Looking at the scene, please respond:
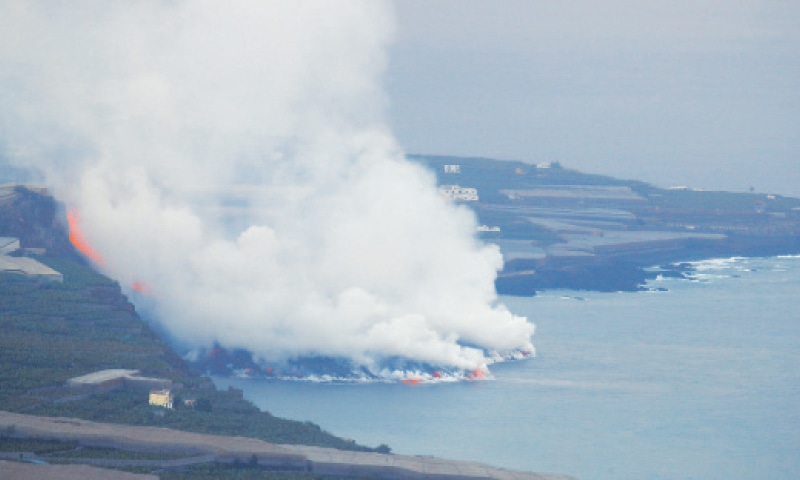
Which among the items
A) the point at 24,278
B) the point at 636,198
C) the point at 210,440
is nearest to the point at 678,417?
the point at 210,440

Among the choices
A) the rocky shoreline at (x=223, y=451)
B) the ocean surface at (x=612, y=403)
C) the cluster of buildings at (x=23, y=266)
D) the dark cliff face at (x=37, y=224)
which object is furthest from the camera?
the dark cliff face at (x=37, y=224)

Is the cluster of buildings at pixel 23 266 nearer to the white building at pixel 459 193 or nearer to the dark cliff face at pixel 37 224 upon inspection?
the dark cliff face at pixel 37 224

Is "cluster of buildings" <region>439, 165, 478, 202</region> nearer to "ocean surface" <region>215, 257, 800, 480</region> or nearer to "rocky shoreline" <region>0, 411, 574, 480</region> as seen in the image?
"ocean surface" <region>215, 257, 800, 480</region>

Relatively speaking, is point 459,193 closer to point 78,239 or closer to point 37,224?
point 78,239

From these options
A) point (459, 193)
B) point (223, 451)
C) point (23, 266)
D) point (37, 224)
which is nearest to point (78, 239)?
point (37, 224)

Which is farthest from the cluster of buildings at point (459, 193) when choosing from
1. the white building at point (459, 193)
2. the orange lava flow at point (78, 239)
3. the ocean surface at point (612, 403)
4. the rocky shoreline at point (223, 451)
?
the rocky shoreline at point (223, 451)

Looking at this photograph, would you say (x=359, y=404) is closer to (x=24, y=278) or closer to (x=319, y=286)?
(x=319, y=286)
